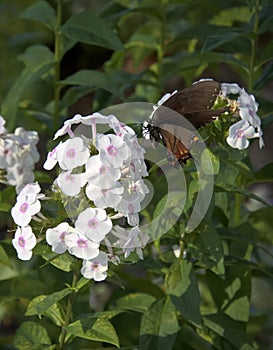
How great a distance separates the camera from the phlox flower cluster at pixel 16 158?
6.40 ft

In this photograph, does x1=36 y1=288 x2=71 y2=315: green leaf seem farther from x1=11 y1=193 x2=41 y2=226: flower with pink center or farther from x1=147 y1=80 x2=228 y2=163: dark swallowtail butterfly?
x1=147 y1=80 x2=228 y2=163: dark swallowtail butterfly

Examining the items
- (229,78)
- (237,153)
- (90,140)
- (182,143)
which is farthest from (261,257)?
(229,78)

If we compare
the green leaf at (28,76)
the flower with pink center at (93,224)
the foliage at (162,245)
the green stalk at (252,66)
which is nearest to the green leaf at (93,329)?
the foliage at (162,245)

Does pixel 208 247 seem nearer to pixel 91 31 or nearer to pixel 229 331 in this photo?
pixel 229 331

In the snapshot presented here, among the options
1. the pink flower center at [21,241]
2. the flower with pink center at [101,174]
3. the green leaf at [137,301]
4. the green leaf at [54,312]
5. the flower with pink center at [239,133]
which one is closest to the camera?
the flower with pink center at [101,174]

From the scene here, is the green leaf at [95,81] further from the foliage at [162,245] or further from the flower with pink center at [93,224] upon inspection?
the flower with pink center at [93,224]

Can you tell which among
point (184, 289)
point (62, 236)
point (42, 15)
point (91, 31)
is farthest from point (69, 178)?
point (42, 15)

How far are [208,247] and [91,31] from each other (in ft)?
2.50

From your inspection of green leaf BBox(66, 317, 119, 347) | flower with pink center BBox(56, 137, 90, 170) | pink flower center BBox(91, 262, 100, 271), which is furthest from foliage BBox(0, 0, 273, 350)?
flower with pink center BBox(56, 137, 90, 170)

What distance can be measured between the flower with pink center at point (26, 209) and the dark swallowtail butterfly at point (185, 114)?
311 millimetres

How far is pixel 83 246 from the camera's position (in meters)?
1.50

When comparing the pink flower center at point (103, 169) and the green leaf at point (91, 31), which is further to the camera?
the green leaf at point (91, 31)

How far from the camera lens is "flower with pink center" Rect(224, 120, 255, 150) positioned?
1.68 meters

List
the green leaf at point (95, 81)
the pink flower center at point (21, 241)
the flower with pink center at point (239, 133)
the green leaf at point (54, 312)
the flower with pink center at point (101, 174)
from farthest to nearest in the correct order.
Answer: the green leaf at point (95, 81) < the green leaf at point (54, 312) < the flower with pink center at point (239, 133) < the pink flower center at point (21, 241) < the flower with pink center at point (101, 174)
